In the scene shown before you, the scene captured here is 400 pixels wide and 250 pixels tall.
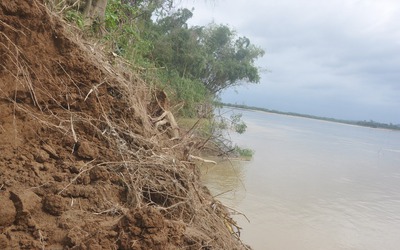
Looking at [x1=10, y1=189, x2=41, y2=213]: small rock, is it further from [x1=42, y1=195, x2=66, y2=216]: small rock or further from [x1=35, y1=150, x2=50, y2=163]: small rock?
[x1=35, y1=150, x2=50, y2=163]: small rock

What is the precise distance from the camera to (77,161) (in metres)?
2.38

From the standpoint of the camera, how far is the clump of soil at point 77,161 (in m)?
1.96

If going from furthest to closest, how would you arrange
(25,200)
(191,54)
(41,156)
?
(191,54), (41,156), (25,200)

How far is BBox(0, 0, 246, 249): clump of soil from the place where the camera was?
1.96m

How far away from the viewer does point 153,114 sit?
414 cm

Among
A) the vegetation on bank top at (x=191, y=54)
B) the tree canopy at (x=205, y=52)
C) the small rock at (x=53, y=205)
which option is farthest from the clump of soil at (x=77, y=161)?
the tree canopy at (x=205, y=52)

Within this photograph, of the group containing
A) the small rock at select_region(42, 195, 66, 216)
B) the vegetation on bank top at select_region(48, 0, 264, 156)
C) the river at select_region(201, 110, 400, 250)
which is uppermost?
the vegetation on bank top at select_region(48, 0, 264, 156)

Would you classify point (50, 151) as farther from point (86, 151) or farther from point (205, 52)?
point (205, 52)

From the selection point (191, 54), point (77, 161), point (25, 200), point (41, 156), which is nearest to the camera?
point (25, 200)

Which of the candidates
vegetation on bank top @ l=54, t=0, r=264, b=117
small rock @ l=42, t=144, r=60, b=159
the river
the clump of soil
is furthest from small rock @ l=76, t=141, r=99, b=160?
vegetation on bank top @ l=54, t=0, r=264, b=117

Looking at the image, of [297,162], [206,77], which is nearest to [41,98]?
[297,162]

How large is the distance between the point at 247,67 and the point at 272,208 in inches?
686

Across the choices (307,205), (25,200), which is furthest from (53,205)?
(307,205)

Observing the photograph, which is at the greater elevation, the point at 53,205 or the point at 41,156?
the point at 41,156
